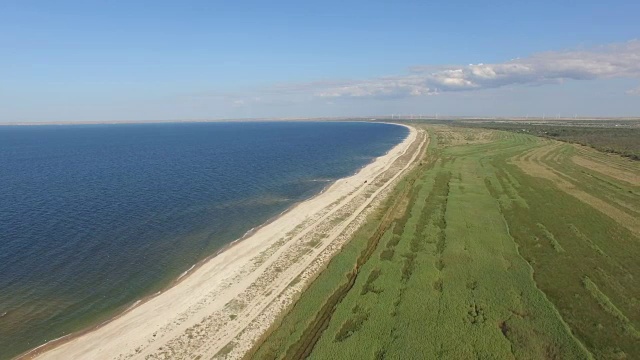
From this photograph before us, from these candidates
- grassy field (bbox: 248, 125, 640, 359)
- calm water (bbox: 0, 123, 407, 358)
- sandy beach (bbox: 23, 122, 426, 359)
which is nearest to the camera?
grassy field (bbox: 248, 125, 640, 359)

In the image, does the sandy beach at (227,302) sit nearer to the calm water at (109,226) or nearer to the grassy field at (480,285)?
the grassy field at (480,285)

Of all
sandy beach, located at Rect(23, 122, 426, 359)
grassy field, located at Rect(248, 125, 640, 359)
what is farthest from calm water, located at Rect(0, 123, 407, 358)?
grassy field, located at Rect(248, 125, 640, 359)

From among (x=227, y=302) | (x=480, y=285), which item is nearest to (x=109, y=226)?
(x=227, y=302)

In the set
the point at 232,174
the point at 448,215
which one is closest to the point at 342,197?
the point at 448,215

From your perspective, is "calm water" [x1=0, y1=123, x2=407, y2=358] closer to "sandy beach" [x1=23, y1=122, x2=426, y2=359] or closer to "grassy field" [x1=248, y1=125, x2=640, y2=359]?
"sandy beach" [x1=23, y1=122, x2=426, y2=359]

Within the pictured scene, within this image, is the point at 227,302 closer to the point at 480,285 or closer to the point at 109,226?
the point at 480,285

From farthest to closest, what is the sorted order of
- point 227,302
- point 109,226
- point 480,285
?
point 109,226 < point 480,285 < point 227,302
